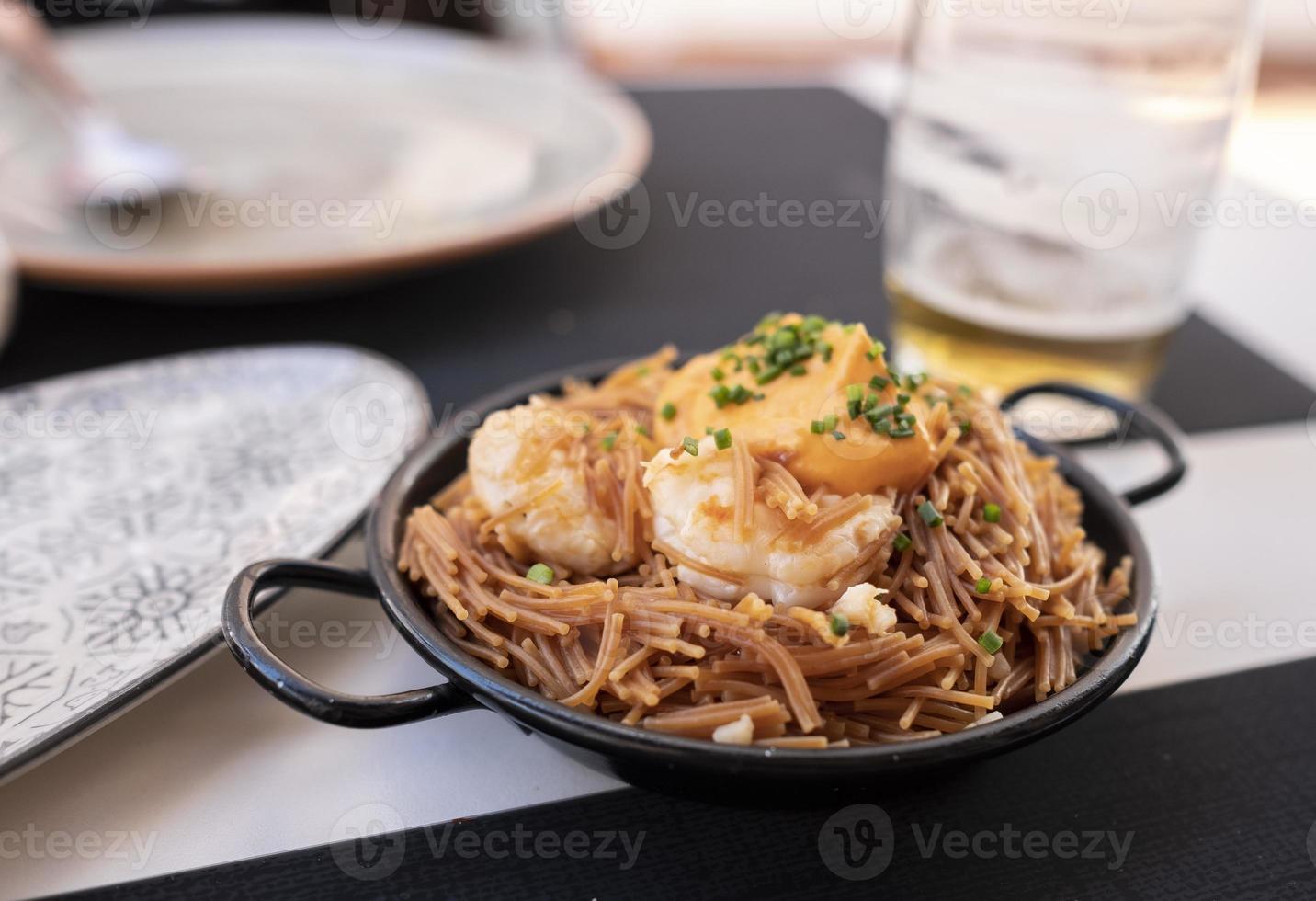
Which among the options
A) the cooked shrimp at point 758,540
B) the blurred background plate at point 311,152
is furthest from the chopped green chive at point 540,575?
the blurred background plate at point 311,152

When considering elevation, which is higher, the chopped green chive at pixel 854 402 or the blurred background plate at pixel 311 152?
the chopped green chive at pixel 854 402

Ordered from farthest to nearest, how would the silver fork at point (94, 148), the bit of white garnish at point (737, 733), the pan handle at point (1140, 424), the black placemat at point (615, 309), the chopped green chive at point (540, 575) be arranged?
the silver fork at point (94, 148) < the black placemat at point (615, 309) < the pan handle at point (1140, 424) < the chopped green chive at point (540, 575) < the bit of white garnish at point (737, 733)

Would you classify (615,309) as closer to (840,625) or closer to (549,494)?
(549,494)

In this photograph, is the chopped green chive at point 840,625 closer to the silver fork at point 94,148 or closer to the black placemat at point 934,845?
the black placemat at point 934,845

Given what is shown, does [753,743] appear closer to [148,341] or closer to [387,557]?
[387,557]

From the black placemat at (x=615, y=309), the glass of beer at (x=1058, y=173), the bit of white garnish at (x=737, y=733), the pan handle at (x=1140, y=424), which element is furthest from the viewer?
the black placemat at (x=615, y=309)

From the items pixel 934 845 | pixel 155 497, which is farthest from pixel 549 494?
pixel 155 497

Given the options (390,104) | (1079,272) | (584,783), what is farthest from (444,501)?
(390,104)
